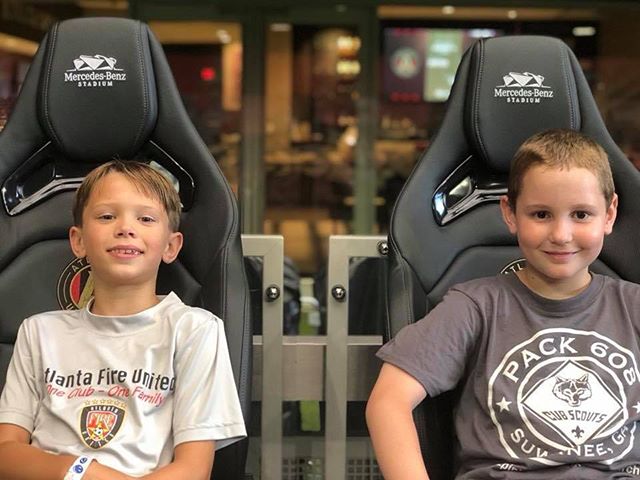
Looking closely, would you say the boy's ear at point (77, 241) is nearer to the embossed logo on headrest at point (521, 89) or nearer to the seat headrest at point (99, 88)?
the seat headrest at point (99, 88)

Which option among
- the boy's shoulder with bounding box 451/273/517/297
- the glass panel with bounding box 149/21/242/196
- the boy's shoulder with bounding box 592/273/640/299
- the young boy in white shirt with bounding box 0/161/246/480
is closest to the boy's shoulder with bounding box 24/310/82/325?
the young boy in white shirt with bounding box 0/161/246/480

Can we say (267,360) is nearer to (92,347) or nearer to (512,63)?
(92,347)

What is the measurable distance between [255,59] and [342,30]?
0.52 metres

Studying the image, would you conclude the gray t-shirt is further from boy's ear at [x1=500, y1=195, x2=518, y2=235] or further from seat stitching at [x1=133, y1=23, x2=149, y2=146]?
seat stitching at [x1=133, y1=23, x2=149, y2=146]

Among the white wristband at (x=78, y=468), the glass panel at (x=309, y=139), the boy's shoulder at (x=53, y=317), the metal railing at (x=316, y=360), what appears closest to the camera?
the white wristband at (x=78, y=468)

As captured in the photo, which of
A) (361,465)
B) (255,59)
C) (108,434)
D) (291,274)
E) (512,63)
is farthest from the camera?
(255,59)

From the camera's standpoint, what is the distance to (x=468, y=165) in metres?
1.73

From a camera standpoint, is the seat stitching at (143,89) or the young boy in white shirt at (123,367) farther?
the seat stitching at (143,89)

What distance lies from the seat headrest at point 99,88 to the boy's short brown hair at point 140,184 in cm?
13

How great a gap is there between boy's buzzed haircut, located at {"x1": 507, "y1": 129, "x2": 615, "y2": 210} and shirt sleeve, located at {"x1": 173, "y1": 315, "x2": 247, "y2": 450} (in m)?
0.53

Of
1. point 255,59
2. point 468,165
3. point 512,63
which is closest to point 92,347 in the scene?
point 468,165

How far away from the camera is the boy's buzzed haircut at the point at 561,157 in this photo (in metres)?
1.44

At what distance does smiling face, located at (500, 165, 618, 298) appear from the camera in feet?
4.64

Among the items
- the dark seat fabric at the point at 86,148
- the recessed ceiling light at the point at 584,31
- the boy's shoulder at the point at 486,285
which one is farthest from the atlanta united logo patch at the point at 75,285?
the recessed ceiling light at the point at 584,31
